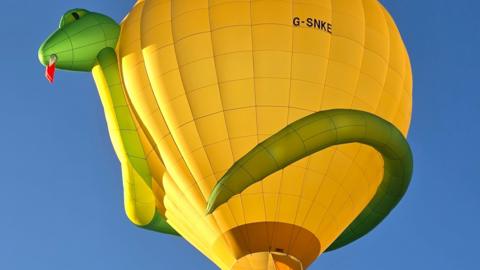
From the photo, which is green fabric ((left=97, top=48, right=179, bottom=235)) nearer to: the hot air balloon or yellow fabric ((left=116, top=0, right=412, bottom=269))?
the hot air balloon

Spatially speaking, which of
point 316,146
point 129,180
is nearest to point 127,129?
point 129,180

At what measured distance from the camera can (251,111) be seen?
47.1 feet

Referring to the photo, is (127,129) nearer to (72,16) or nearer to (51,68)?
(51,68)

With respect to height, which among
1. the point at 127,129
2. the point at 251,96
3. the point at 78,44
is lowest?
the point at 127,129

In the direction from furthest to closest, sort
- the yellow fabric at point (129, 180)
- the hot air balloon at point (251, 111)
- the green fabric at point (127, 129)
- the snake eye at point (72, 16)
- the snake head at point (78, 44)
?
the snake eye at point (72, 16)
the snake head at point (78, 44)
the yellow fabric at point (129, 180)
the green fabric at point (127, 129)
the hot air balloon at point (251, 111)

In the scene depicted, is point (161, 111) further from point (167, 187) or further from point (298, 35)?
point (298, 35)

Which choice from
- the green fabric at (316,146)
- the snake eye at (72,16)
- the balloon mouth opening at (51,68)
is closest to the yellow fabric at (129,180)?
the balloon mouth opening at (51,68)

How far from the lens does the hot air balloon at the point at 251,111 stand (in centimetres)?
1427

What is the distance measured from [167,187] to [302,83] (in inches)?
94.8

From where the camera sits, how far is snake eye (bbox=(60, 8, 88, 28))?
16.0 meters

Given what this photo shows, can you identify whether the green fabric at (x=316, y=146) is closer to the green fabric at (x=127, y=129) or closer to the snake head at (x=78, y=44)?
the green fabric at (x=127, y=129)

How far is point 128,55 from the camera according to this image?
50.4 feet

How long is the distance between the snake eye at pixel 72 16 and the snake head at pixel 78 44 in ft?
0.61

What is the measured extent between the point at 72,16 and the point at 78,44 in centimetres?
66
